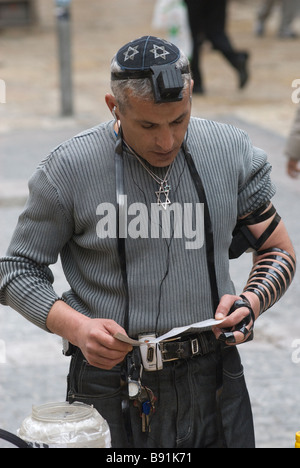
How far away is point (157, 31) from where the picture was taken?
1845 cm

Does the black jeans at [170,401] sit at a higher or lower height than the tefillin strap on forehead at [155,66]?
lower

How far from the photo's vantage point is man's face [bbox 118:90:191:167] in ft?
7.44

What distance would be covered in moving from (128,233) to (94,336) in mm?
310

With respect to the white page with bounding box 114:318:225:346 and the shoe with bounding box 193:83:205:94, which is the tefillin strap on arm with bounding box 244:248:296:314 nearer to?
the white page with bounding box 114:318:225:346

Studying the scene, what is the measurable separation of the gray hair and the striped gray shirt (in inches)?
7.5

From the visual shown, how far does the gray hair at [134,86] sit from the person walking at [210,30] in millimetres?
9457

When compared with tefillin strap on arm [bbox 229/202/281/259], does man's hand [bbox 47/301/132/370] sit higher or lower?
lower

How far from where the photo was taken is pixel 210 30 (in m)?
11.8

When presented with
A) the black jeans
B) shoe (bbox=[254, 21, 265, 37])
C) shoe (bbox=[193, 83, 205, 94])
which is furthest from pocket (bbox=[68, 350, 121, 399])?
shoe (bbox=[254, 21, 265, 37])

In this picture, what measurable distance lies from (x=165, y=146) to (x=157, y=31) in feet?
54.5

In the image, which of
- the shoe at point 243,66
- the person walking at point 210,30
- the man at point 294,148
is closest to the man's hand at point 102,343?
the man at point 294,148

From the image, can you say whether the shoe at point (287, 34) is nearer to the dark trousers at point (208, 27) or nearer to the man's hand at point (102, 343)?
the dark trousers at point (208, 27)

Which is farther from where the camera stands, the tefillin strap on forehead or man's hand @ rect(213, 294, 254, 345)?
man's hand @ rect(213, 294, 254, 345)

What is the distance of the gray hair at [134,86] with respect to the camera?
7.39ft
